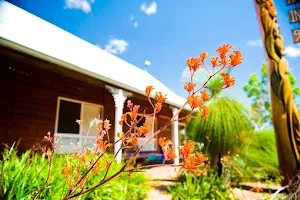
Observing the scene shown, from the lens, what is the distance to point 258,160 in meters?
3.87

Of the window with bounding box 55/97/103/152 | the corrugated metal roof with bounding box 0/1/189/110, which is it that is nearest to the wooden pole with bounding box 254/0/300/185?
the corrugated metal roof with bounding box 0/1/189/110

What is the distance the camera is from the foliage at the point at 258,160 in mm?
3600

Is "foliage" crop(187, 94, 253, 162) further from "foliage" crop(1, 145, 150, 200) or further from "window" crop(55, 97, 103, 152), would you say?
"window" crop(55, 97, 103, 152)

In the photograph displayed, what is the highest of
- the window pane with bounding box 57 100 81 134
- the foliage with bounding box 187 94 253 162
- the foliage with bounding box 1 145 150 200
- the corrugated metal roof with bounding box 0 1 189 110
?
the corrugated metal roof with bounding box 0 1 189 110

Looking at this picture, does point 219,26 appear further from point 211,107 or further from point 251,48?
point 211,107

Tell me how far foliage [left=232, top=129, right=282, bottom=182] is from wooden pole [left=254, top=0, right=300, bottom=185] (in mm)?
1390

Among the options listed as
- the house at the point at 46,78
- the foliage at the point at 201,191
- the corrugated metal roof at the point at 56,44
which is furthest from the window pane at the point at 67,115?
the foliage at the point at 201,191

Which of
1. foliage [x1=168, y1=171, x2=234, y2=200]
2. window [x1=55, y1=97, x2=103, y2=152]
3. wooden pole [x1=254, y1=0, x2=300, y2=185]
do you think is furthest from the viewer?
window [x1=55, y1=97, x2=103, y2=152]

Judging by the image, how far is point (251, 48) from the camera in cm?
415

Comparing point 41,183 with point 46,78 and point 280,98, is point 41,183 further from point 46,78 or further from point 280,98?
point 46,78

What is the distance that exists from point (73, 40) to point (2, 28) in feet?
6.65

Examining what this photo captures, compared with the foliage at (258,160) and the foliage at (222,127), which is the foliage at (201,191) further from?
the foliage at (222,127)

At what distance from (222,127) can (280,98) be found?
1647mm

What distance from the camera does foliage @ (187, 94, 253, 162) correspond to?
366 cm
